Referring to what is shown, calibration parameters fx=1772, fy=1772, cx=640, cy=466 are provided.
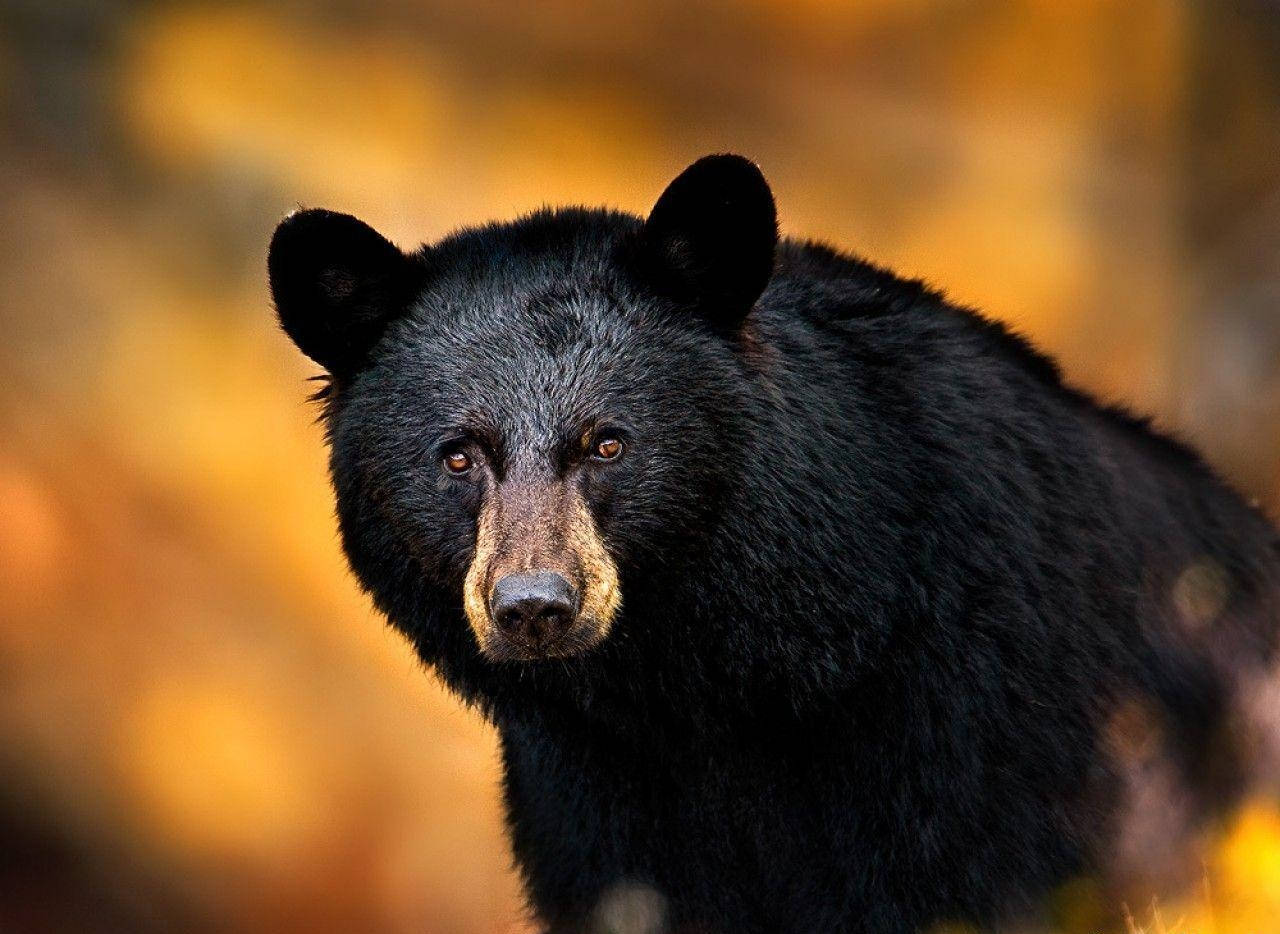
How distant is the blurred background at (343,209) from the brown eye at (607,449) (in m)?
4.91

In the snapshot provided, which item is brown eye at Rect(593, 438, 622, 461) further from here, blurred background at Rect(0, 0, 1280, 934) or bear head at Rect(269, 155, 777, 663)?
blurred background at Rect(0, 0, 1280, 934)

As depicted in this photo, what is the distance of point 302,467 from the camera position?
911 centimetres

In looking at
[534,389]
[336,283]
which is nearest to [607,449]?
[534,389]

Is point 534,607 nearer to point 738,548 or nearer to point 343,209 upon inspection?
point 738,548

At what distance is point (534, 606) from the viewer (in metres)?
3.61

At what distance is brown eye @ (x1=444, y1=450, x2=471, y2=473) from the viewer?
4.00 m

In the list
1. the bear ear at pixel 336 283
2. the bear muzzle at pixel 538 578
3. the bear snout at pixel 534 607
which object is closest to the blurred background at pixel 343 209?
the bear ear at pixel 336 283

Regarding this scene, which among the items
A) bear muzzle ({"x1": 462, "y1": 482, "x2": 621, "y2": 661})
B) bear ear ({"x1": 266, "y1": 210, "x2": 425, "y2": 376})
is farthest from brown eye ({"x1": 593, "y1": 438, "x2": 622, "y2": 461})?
bear ear ({"x1": 266, "y1": 210, "x2": 425, "y2": 376})

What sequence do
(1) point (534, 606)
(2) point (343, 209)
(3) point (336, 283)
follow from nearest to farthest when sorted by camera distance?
(1) point (534, 606) → (3) point (336, 283) → (2) point (343, 209)

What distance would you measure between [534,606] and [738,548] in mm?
609

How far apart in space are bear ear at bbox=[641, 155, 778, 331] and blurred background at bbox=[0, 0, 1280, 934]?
15.8 ft

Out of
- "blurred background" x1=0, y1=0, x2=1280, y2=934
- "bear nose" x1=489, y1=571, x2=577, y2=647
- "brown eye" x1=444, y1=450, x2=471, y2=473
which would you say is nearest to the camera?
"bear nose" x1=489, y1=571, x2=577, y2=647

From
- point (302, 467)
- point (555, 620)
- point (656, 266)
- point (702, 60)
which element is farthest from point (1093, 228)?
point (555, 620)

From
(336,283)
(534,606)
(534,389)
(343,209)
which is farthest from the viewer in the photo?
(343,209)
